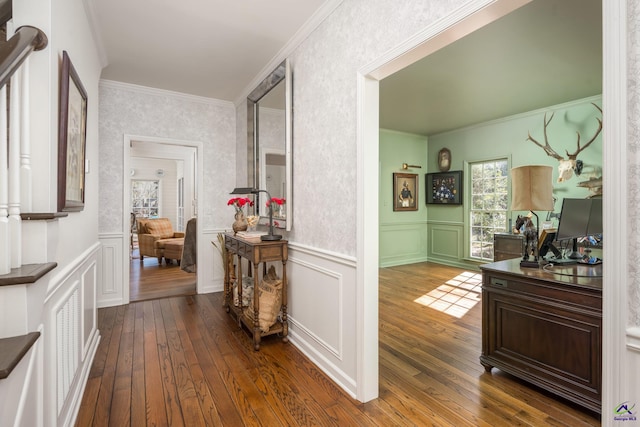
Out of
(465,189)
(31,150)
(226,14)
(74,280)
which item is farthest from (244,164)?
(465,189)

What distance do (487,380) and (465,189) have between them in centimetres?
430

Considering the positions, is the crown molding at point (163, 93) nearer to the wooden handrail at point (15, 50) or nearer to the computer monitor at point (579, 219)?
the wooden handrail at point (15, 50)

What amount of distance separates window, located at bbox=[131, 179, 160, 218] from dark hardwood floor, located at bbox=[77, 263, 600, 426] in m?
6.02

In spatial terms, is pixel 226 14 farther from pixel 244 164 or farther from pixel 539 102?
pixel 539 102

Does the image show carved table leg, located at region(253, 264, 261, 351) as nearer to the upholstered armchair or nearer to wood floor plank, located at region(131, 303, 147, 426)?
wood floor plank, located at region(131, 303, 147, 426)

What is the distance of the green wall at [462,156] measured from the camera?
14.1ft

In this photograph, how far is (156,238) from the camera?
6.34 meters

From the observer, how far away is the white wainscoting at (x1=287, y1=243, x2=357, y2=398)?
2053mm

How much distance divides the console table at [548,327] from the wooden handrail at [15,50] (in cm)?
259

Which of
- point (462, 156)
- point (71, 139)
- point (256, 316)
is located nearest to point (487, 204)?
point (462, 156)

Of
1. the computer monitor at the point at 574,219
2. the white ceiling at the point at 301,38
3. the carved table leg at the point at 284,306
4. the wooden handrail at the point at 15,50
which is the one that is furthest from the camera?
the carved table leg at the point at 284,306

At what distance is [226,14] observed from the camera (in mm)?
2438

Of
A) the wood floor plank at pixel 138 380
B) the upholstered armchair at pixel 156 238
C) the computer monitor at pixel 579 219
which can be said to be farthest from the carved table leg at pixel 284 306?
the upholstered armchair at pixel 156 238

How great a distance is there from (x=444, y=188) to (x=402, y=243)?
1364 mm
